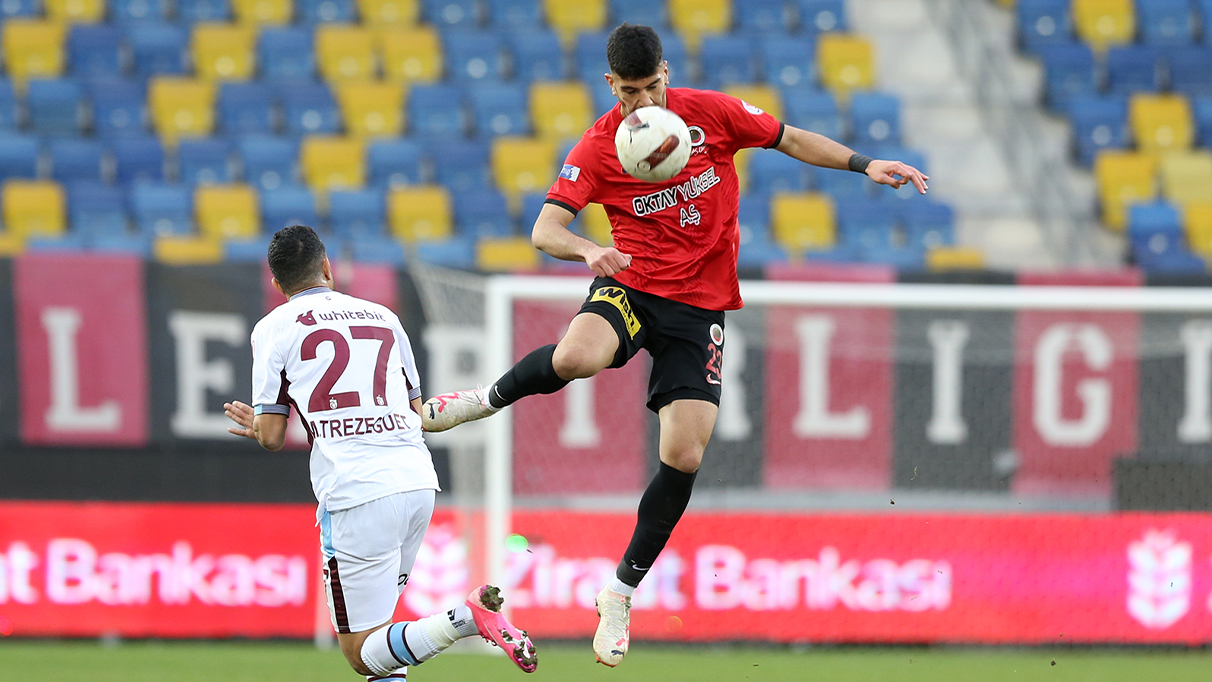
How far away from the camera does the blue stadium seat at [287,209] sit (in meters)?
11.5

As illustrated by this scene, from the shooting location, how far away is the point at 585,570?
8.73 meters

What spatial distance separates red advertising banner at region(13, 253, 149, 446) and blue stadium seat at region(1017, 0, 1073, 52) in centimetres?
988

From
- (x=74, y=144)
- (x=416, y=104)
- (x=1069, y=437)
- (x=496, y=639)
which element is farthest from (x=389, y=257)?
(x=496, y=639)

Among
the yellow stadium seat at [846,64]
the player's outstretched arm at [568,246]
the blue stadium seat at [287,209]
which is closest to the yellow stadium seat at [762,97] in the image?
the yellow stadium seat at [846,64]

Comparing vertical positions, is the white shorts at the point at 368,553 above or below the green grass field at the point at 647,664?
above

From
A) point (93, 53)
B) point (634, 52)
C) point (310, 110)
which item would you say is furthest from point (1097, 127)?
point (93, 53)

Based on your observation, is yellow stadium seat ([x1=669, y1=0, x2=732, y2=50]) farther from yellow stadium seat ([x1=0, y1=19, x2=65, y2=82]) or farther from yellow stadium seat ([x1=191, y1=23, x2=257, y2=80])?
yellow stadium seat ([x1=0, y1=19, x2=65, y2=82])

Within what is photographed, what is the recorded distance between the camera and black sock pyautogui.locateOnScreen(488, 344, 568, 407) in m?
5.45

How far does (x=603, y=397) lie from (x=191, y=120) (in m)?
5.77

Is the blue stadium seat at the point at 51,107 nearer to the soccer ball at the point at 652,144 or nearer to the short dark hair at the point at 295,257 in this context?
the short dark hair at the point at 295,257

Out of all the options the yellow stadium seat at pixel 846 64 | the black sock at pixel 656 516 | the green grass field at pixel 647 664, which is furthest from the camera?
the yellow stadium seat at pixel 846 64

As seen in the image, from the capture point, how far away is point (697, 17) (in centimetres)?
1393

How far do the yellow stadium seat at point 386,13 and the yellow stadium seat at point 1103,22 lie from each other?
7.12m

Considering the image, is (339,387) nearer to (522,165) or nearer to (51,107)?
(522,165)
